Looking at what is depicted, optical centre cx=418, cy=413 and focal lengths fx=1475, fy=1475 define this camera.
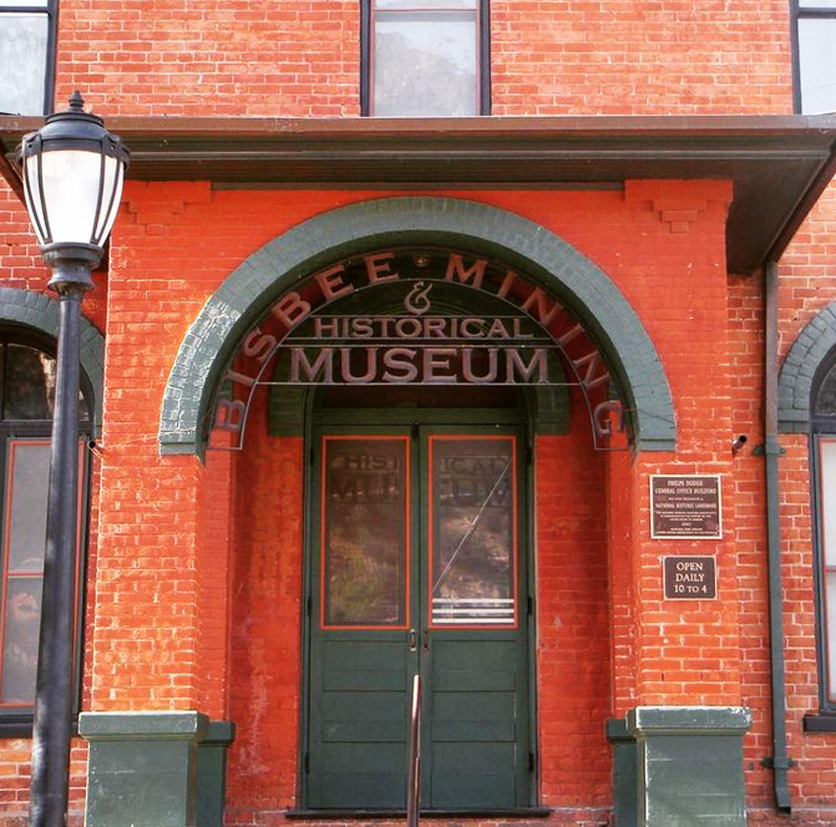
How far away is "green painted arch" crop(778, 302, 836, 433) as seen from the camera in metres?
10.2

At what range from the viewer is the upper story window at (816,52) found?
34.3ft

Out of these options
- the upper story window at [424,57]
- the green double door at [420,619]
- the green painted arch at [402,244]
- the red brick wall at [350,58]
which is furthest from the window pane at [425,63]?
the green double door at [420,619]

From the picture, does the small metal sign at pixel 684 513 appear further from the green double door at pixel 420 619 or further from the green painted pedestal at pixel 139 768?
the green painted pedestal at pixel 139 768

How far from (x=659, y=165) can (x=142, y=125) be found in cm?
307

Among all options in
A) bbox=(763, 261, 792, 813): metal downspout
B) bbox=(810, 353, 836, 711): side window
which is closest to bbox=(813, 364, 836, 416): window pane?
bbox=(810, 353, 836, 711): side window

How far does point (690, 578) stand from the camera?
28.3ft

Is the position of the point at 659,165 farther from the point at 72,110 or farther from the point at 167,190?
the point at 72,110

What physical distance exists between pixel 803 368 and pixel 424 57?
11.1 feet

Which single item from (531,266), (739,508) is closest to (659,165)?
(531,266)

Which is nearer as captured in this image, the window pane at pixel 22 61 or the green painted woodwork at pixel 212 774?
the green painted woodwork at pixel 212 774

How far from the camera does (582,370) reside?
970cm

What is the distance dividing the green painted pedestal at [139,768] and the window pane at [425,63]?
4272 mm

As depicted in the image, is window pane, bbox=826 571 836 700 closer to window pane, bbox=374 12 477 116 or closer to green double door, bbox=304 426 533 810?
green double door, bbox=304 426 533 810

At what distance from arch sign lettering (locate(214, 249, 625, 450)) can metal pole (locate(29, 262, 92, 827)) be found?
2590mm
